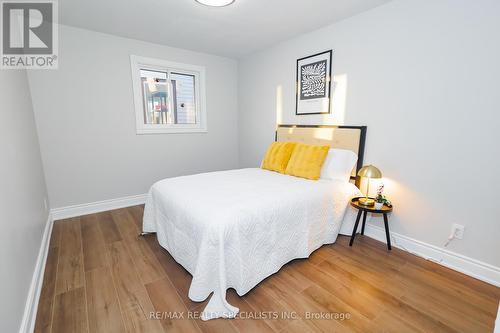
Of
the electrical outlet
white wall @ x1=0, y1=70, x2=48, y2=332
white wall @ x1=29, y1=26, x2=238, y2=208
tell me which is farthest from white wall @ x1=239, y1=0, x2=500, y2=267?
white wall @ x1=0, y1=70, x2=48, y2=332

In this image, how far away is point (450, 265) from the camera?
202cm

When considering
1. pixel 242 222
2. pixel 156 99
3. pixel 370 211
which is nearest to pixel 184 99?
pixel 156 99

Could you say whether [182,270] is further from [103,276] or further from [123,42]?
[123,42]

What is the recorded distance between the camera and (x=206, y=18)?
2607mm

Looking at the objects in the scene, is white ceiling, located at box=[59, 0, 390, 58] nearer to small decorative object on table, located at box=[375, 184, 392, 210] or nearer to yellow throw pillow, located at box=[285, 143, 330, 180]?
yellow throw pillow, located at box=[285, 143, 330, 180]

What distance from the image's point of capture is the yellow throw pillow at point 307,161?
2.51 metres

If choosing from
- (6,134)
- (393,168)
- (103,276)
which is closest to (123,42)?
(6,134)

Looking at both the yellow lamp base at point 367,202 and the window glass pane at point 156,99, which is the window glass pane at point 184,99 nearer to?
the window glass pane at point 156,99

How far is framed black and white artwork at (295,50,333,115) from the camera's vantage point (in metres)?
2.81

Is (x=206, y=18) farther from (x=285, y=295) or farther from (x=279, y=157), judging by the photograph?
(x=285, y=295)

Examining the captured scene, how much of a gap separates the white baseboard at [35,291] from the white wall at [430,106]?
9.98 ft

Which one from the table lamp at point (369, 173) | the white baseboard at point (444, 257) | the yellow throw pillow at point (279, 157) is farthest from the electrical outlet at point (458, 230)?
the yellow throw pillow at point (279, 157)

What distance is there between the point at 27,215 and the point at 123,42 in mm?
2506

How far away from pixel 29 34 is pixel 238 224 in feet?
10.6
